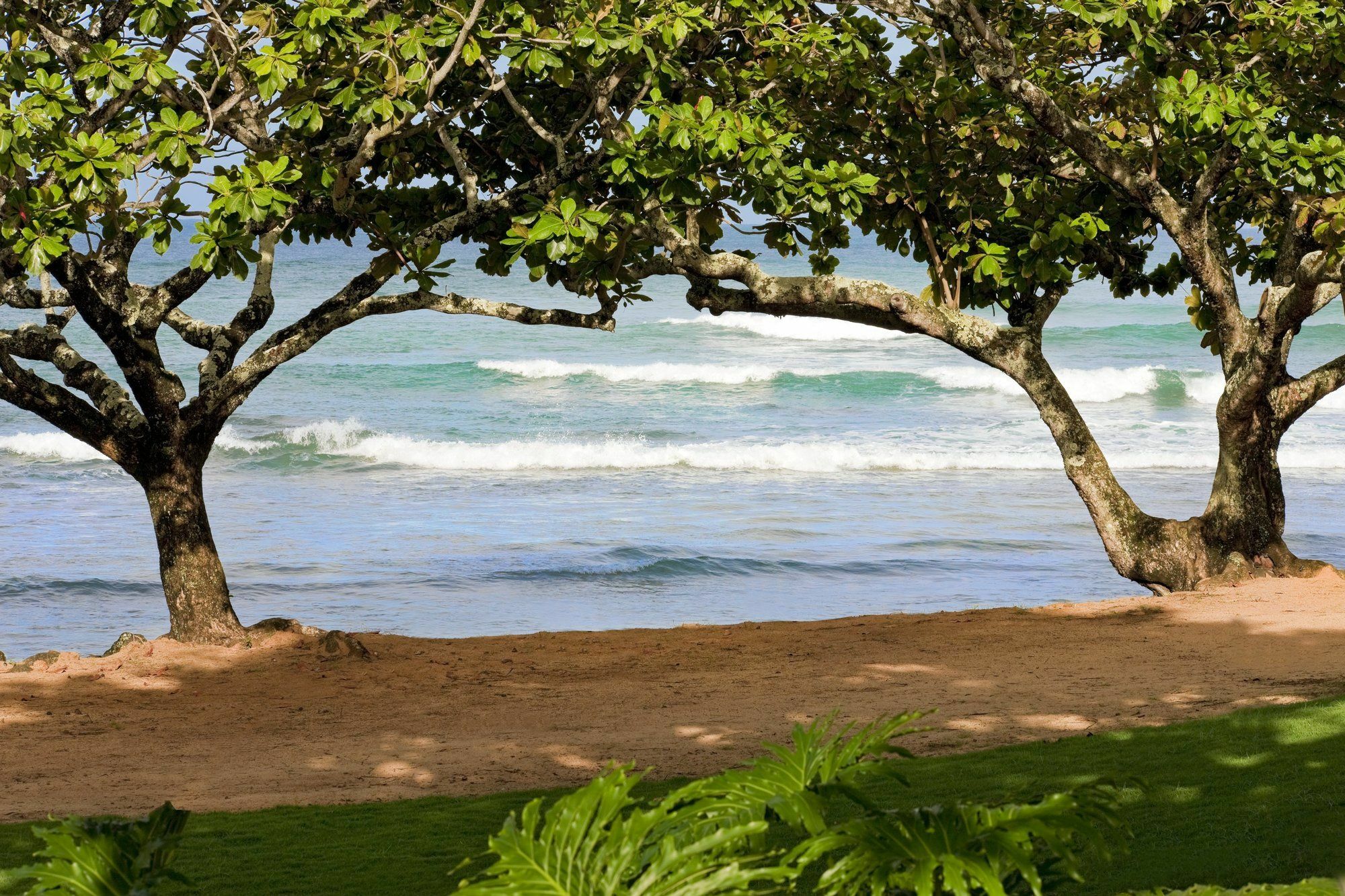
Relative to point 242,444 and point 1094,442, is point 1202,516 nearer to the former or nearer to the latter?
point 1094,442

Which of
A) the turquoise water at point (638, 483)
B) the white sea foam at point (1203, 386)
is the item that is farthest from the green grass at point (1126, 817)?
the white sea foam at point (1203, 386)

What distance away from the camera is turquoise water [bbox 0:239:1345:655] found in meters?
14.3

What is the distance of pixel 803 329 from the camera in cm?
4378

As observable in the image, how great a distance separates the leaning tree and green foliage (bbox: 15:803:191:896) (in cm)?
567

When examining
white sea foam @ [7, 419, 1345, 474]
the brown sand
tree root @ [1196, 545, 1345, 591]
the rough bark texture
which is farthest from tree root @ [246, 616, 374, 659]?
white sea foam @ [7, 419, 1345, 474]

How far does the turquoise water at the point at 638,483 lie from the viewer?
47.1 feet

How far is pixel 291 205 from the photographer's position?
9609 millimetres

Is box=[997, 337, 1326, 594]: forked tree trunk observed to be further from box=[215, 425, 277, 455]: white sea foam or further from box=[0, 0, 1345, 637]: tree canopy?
box=[215, 425, 277, 455]: white sea foam

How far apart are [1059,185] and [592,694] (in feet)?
18.6

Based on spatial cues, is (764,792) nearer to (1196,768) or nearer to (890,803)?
(890,803)

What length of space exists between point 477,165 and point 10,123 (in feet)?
12.3

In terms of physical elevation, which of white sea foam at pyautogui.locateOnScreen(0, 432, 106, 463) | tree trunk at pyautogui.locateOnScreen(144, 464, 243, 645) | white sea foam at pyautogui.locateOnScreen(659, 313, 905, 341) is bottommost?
tree trunk at pyautogui.locateOnScreen(144, 464, 243, 645)

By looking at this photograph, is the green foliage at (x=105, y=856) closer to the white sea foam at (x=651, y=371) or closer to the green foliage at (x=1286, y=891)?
the green foliage at (x=1286, y=891)

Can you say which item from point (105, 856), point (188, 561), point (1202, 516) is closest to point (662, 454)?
point (1202, 516)
